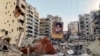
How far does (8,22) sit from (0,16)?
107 inches

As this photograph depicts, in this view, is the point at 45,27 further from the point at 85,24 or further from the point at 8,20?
the point at 8,20

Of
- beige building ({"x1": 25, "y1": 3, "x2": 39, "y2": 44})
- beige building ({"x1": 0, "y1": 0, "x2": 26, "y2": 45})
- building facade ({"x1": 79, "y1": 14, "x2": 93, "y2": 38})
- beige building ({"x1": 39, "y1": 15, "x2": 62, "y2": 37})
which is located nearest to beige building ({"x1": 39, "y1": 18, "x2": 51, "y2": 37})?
beige building ({"x1": 39, "y1": 15, "x2": 62, "y2": 37})

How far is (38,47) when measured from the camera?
2588 centimetres

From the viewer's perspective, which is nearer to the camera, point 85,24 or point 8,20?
point 8,20

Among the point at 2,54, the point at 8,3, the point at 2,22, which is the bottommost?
the point at 2,54

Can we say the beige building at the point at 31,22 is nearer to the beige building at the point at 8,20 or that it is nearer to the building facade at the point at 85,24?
the building facade at the point at 85,24

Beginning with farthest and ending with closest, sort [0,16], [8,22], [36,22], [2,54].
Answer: [36,22] < [8,22] < [0,16] < [2,54]

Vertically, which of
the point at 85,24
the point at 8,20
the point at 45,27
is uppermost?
the point at 85,24

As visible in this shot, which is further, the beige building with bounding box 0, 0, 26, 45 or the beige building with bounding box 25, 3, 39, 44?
the beige building with bounding box 25, 3, 39, 44

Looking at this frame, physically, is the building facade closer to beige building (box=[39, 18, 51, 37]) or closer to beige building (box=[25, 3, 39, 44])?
beige building (box=[39, 18, 51, 37])

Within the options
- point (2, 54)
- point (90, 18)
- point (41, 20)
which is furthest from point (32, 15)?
point (2, 54)

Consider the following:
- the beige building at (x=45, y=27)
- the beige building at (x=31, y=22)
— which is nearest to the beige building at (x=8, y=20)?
the beige building at (x=31, y=22)

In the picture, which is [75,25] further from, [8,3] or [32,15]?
[8,3]

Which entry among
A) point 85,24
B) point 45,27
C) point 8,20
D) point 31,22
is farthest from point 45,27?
point 8,20
